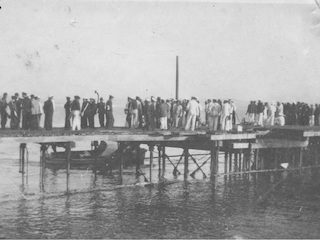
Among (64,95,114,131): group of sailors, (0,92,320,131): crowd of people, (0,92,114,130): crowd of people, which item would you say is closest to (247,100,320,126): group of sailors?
(0,92,320,131): crowd of people

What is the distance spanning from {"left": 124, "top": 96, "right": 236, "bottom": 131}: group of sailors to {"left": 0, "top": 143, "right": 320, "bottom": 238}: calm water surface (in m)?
4.13

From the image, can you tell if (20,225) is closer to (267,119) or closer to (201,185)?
(201,185)

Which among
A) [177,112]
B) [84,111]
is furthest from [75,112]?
[177,112]

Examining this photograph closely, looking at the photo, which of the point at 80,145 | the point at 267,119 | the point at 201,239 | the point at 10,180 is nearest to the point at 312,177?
the point at 267,119

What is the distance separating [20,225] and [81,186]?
12409 mm

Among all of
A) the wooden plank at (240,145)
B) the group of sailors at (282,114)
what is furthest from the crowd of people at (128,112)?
the group of sailors at (282,114)

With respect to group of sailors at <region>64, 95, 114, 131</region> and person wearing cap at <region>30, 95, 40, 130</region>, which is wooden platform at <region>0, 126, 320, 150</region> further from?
person wearing cap at <region>30, 95, 40, 130</region>

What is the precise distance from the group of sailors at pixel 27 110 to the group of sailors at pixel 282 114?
18463 mm

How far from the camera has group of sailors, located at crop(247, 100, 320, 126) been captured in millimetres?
41375

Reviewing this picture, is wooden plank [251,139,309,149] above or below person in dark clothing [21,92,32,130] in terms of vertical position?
below

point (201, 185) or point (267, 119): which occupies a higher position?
point (267, 119)

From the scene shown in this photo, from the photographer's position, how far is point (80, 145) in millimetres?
82188

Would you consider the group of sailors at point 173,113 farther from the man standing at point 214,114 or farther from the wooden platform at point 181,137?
the wooden platform at point 181,137

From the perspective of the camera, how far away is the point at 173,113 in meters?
34.2
